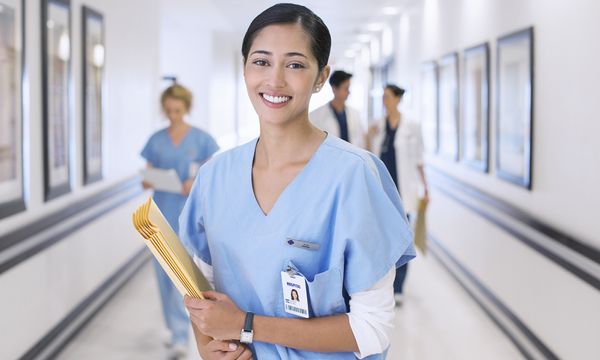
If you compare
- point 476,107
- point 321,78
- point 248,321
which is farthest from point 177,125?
point 248,321

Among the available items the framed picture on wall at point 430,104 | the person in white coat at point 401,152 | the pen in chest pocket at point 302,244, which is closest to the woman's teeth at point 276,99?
the pen in chest pocket at point 302,244

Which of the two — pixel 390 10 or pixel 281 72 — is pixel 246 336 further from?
pixel 390 10

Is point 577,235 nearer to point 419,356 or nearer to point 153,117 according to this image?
point 419,356

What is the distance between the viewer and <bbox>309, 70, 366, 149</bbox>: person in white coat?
5.52 metres

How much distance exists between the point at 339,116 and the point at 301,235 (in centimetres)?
423

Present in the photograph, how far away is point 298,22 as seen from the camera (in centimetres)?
140

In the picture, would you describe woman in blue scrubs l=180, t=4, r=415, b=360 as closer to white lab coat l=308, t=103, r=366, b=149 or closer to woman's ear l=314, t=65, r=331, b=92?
woman's ear l=314, t=65, r=331, b=92

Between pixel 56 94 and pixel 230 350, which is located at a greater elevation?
pixel 56 94

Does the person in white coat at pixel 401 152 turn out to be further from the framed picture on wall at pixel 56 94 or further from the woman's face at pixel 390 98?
the framed picture on wall at pixel 56 94

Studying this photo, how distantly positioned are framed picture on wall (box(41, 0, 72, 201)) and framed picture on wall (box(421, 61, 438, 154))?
15.5 ft

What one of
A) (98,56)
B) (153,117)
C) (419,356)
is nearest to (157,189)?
(98,56)

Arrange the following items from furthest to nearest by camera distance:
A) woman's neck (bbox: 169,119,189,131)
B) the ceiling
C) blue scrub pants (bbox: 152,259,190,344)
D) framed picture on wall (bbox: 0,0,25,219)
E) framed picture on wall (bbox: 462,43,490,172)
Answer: the ceiling < framed picture on wall (bbox: 462,43,490,172) < woman's neck (bbox: 169,119,189,131) < blue scrub pants (bbox: 152,259,190,344) < framed picture on wall (bbox: 0,0,25,219)

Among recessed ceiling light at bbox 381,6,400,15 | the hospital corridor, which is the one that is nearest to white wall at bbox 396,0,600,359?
the hospital corridor

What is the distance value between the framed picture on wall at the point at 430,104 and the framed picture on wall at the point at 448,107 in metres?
0.27
